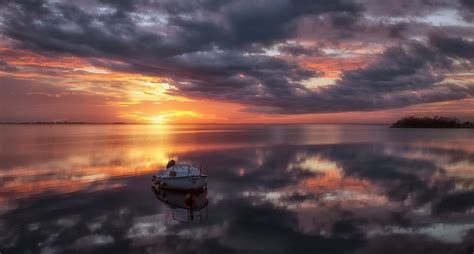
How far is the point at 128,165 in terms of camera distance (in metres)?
46.8

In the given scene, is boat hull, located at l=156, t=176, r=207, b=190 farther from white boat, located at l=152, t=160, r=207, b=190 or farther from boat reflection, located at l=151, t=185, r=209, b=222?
boat reflection, located at l=151, t=185, r=209, b=222

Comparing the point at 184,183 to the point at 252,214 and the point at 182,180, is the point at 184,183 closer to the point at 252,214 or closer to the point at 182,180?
the point at 182,180

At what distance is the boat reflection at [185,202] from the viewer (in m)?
21.4

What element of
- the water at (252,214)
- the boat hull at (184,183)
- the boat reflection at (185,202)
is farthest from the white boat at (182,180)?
the water at (252,214)

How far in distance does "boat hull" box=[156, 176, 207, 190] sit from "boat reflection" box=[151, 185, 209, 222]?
1.21 ft

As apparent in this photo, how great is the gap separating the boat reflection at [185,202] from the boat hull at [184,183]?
37cm

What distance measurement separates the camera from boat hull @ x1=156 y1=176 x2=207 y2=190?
27750mm

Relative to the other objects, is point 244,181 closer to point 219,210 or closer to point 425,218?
point 219,210

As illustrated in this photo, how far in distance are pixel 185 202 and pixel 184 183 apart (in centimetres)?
284

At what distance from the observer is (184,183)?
91.5 feet

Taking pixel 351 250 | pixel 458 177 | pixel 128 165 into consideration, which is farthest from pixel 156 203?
pixel 458 177

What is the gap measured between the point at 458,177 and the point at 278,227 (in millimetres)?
27140

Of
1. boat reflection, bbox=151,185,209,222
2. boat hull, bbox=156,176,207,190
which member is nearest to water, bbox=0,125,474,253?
boat reflection, bbox=151,185,209,222

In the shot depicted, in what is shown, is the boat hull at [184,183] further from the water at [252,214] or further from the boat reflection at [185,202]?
the water at [252,214]
